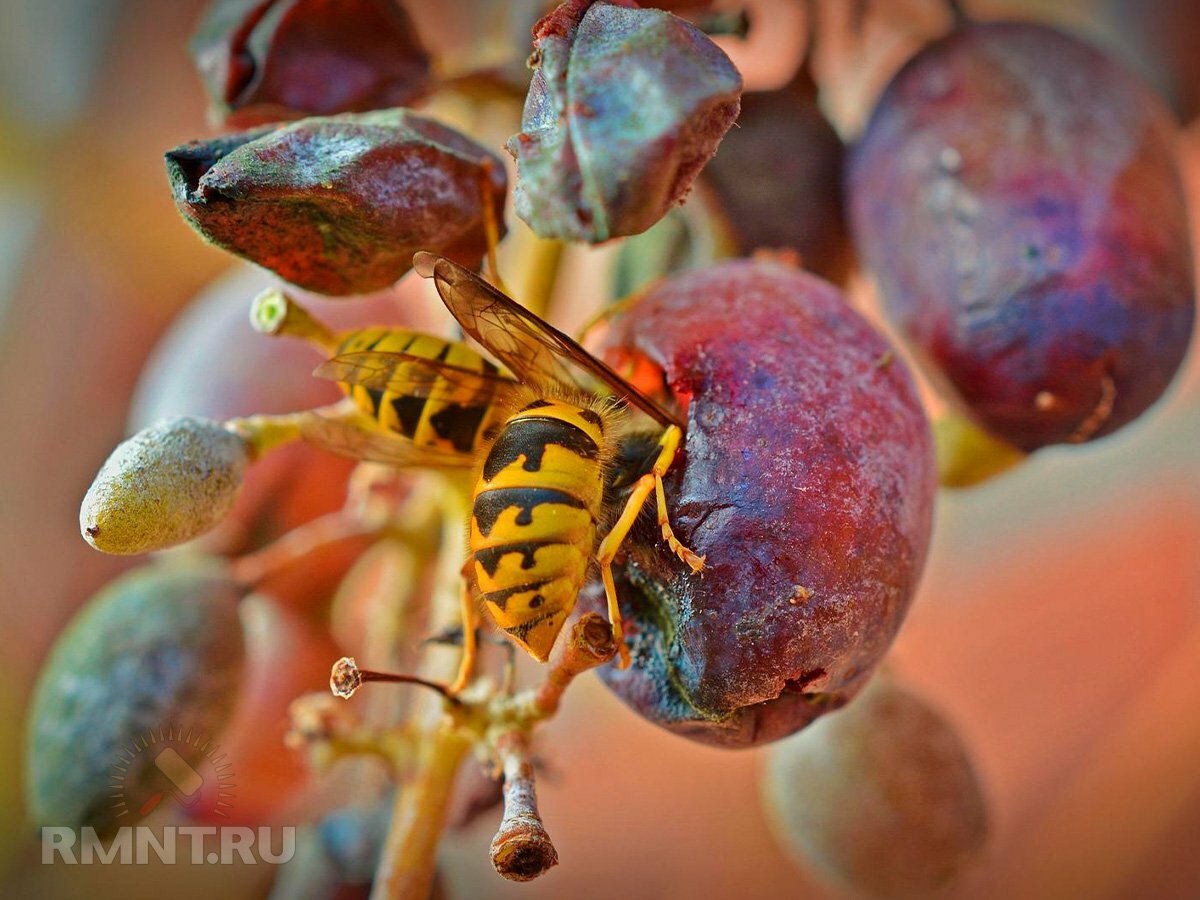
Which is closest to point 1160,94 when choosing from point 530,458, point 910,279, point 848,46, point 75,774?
point 848,46

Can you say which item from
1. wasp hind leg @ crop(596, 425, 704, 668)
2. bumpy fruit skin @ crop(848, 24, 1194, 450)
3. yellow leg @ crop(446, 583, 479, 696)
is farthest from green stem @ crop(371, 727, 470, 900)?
bumpy fruit skin @ crop(848, 24, 1194, 450)

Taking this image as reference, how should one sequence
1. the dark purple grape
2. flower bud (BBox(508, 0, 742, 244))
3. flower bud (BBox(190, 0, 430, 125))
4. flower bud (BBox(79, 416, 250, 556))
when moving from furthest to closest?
the dark purple grape
flower bud (BBox(190, 0, 430, 125))
flower bud (BBox(79, 416, 250, 556))
flower bud (BBox(508, 0, 742, 244))

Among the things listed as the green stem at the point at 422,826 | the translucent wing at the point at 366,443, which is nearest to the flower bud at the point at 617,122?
the translucent wing at the point at 366,443

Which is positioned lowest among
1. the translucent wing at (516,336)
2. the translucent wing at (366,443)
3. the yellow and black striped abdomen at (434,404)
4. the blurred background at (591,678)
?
the blurred background at (591,678)

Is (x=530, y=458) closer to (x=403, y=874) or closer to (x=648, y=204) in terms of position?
(x=648, y=204)

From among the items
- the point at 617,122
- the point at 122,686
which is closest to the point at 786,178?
the point at 617,122

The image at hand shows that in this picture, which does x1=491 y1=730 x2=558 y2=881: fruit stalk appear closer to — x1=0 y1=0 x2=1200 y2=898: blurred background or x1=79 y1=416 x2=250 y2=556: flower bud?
x1=79 y1=416 x2=250 y2=556: flower bud

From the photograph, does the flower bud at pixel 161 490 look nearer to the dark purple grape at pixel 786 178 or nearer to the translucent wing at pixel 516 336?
the translucent wing at pixel 516 336
